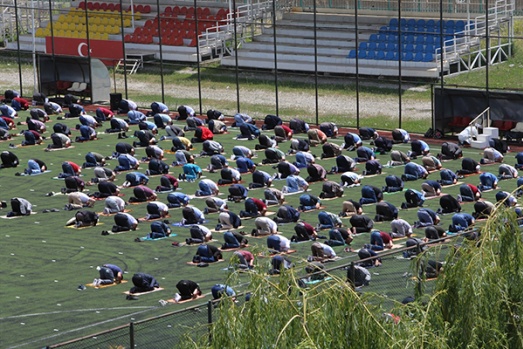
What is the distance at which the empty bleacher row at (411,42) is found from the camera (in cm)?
5512

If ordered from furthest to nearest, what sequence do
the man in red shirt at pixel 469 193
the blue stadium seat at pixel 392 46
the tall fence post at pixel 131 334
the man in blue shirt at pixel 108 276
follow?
the blue stadium seat at pixel 392 46
the man in red shirt at pixel 469 193
the man in blue shirt at pixel 108 276
the tall fence post at pixel 131 334

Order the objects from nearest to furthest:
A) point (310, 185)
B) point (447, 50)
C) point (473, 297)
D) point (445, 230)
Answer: point (473, 297), point (445, 230), point (310, 185), point (447, 50)

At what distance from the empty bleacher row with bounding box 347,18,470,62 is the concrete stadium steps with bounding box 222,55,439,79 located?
31 centimetres

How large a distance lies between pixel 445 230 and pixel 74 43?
28.2m

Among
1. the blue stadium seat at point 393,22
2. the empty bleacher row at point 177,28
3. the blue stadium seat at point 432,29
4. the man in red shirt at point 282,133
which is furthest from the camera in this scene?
the empty bleacher row at point 177,28

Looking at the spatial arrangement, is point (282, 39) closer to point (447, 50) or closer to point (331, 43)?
point (331, 43)

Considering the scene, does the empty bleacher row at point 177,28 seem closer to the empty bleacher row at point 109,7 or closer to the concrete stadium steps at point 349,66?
the empty bleacher row at point 109,7

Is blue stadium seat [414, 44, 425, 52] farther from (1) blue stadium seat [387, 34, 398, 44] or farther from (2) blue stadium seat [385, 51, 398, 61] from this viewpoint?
(1) blue stadium seat [387, 34, 398, 44]

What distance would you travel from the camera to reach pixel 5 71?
63031 millimetres

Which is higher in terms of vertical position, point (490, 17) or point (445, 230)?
point (490, 17)

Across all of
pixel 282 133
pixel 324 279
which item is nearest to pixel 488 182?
pixel 282 133

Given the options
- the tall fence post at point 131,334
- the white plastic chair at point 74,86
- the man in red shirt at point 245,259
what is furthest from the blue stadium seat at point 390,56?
the tall fence post at point 131,334

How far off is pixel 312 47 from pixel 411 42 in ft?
14.8

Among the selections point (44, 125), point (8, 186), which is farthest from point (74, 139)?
point (8, 186)
